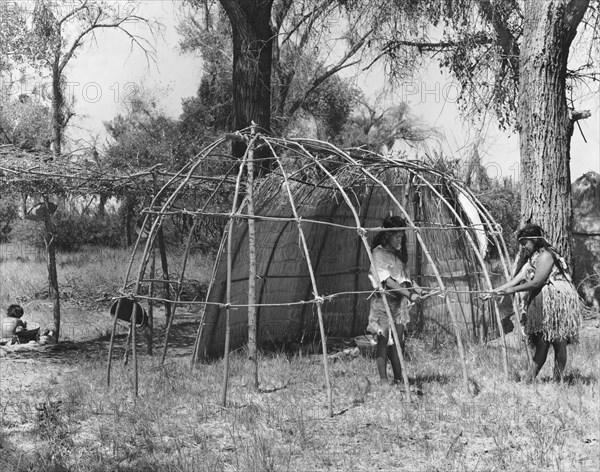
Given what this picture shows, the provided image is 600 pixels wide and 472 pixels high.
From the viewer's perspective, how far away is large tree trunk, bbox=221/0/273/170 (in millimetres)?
11945

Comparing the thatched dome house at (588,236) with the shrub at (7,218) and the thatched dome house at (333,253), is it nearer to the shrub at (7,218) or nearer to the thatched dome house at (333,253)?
the thatched dome house at (333,253)

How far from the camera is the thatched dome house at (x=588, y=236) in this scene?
12.7 meters

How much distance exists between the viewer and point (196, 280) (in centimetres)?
1859

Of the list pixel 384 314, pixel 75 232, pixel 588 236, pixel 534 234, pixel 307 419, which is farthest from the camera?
pixel 75 232

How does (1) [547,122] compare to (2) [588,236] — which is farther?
(2) [588,236]

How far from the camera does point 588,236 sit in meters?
13.0

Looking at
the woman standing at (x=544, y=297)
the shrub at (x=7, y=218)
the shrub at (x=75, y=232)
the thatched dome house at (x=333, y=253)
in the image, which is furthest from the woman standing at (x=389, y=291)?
the shrub at (x=7, y=218)

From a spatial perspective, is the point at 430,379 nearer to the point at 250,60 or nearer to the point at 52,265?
the point at 250,60

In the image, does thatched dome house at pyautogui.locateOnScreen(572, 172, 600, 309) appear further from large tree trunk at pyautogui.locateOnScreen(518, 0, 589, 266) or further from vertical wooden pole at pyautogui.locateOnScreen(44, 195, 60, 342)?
vertical wooden pole at pyautogui.locateOnScreen(44, 195, 60, 342)

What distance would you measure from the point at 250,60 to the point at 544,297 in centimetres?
681

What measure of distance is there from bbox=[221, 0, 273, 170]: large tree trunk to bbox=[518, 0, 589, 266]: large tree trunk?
13.6 ft

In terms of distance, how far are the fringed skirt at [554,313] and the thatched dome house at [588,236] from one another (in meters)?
6.26

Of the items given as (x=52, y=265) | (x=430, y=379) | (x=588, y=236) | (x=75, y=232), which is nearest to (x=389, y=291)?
(x=430, y=379)

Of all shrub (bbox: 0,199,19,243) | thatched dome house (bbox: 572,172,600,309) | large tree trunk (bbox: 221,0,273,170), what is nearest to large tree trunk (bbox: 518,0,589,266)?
thatched dome house (bbox: 572,172,600,309)
